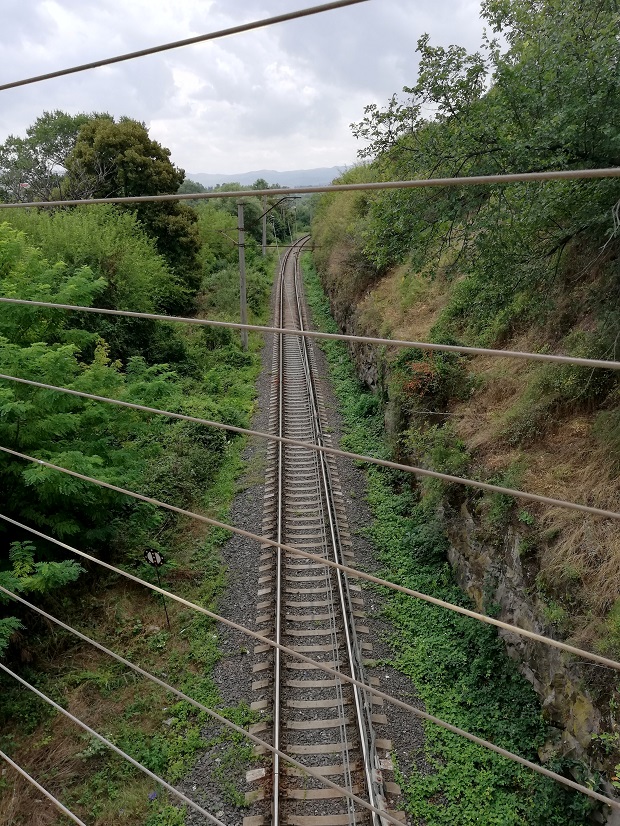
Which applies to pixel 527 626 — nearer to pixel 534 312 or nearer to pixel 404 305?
pixel 534 312

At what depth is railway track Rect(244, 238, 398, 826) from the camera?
17.5ft

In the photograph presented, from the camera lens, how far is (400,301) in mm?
15531

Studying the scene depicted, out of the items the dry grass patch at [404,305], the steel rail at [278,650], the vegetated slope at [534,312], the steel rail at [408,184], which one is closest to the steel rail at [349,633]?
the steel rail at [278,650]

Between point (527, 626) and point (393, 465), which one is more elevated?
point (393, 465)

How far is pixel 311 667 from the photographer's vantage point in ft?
22.4

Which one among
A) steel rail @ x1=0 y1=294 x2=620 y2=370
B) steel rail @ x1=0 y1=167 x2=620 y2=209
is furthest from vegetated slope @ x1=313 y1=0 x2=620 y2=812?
steel rail @ x1=0 y1=167 x2=620 y2=209

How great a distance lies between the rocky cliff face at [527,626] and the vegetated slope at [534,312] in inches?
0.8

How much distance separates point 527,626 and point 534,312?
4.45 m

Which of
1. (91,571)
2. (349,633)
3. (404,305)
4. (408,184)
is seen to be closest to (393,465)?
(408,184)

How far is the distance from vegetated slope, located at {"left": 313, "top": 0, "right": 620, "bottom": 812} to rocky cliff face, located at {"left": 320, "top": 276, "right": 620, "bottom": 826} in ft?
0.07

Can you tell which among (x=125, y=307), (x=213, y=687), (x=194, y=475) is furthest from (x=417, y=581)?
(x=125, y=307)

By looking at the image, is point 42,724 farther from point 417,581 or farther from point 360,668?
point 417,581

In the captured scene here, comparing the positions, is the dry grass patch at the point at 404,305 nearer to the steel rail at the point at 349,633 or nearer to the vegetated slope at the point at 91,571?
the steel rail at the point at 349,633

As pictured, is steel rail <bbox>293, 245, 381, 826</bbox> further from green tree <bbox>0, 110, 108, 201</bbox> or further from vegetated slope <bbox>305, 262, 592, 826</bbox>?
green tree <bbox>0, 110, 108, 201</bbox>
